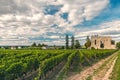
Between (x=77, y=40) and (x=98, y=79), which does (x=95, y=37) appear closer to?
(x=77, y=40)

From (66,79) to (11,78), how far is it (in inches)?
198

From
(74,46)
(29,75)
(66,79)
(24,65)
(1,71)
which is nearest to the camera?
(1,71)

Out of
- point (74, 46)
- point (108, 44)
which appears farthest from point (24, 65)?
point (108, 44)

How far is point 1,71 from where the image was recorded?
1359cm

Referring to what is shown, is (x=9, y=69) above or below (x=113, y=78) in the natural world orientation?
above

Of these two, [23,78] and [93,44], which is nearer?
[23,78]

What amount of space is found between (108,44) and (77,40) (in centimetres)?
1628

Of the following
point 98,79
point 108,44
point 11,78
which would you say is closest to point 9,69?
point 11,78

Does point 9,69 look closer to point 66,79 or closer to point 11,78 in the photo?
point 11,78

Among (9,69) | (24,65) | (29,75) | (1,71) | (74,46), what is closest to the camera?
(1,71)

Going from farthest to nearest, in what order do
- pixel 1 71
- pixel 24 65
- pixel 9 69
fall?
pixel 24 65 → pixel 9 69 → pixel 1 71

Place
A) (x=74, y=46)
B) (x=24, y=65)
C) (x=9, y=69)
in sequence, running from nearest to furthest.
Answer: (x=9, y=69) → (x=24, y=65) → (x=74, y=46)

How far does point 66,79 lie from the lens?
59.9 feet

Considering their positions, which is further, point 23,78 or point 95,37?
point 95,37
